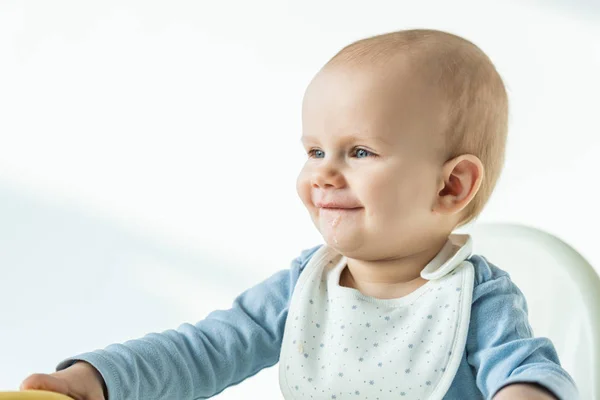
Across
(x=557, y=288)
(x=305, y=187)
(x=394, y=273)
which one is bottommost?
(x=557, y=288)

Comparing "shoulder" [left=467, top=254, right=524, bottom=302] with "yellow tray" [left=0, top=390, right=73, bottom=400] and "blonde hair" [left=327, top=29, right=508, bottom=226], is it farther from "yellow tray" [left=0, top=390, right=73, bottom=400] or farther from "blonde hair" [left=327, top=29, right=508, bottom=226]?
"yellow tray" [left=0, top=390, right=73, bottom=400]

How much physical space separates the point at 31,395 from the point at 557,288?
0.63 meters

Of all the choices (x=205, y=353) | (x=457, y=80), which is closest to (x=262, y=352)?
Answer: (x=205, y=353)

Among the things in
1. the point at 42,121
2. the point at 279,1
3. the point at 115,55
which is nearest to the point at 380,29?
the point at 279,1

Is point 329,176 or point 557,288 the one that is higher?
point 329,176

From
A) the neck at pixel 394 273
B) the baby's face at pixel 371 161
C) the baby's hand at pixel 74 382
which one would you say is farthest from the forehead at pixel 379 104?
the baby's hand at pixel 74 382

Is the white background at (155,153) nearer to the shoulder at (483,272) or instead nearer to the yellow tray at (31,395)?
the shoulder at (483,272)

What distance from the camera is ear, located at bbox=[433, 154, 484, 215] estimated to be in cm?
94

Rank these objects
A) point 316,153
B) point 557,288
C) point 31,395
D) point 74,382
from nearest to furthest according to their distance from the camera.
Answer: point 31,395
point 74,382
point 316,153
point 557,288

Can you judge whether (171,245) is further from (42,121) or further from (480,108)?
(480,108)

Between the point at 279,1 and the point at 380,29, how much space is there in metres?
0.21

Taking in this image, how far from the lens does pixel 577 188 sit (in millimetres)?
1963

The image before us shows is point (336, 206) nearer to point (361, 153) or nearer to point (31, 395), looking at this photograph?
point (361, 153)

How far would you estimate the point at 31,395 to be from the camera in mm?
749
